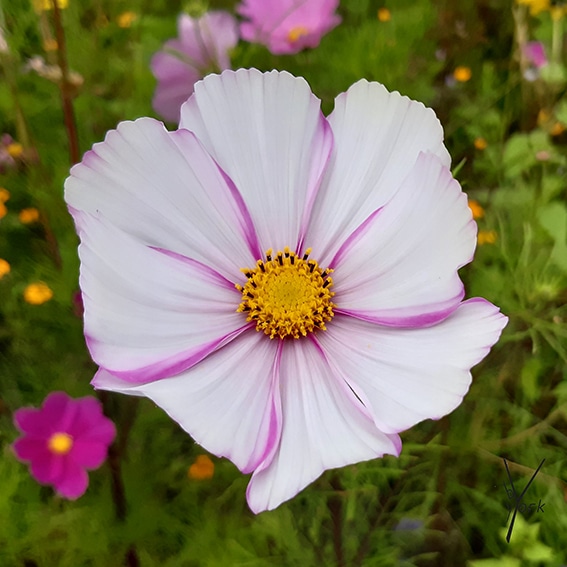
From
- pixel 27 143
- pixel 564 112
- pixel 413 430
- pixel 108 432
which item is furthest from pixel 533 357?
pixel 27 143

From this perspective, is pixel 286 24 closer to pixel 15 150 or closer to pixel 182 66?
pixel 182 66

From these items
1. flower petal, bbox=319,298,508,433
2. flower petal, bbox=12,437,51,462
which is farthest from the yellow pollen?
flower petal, bbox=12,437,51,462

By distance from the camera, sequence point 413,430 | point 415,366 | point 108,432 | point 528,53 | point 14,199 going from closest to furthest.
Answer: point 415,366 < point 108,432 < point 413,430 < point 14,199 < point 528,53

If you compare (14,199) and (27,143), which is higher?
(27,143)

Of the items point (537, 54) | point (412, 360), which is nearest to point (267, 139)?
point (412, 360)

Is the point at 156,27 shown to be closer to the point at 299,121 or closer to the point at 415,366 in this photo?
the point at 299,121
